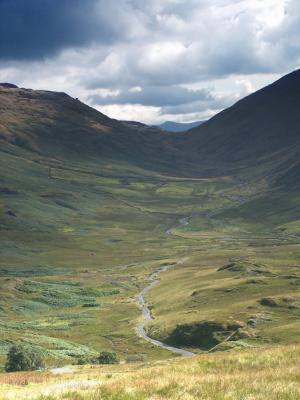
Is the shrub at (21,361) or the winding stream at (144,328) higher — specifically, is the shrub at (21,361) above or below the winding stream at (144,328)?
above

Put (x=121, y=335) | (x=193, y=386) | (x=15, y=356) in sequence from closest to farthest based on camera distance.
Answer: (x=193, y=386) → (x=15, y=356) → (x=121, y=335)

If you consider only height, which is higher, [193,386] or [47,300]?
[193,386]

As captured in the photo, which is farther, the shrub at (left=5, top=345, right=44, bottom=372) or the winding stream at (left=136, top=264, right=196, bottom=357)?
the winding stream at (left=136, top=264, right=196, bottom=357)

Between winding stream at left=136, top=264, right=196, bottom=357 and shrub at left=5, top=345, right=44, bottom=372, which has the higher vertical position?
shrub at left=5, top=345, right=44, bottom=372

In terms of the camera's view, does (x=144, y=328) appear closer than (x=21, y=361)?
No

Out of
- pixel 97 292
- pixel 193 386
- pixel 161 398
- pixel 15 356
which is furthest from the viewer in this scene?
pixel 97 292

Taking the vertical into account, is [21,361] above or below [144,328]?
above

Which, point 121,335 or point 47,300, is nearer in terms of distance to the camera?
point 121,335

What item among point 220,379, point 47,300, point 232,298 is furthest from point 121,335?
point 220,379

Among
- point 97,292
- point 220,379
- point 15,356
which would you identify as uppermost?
point 220,379

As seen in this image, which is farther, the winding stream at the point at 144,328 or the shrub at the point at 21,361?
the winding stream at the point at 144,328

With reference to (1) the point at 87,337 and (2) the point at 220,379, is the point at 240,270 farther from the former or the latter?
(2) the point at 220,379
